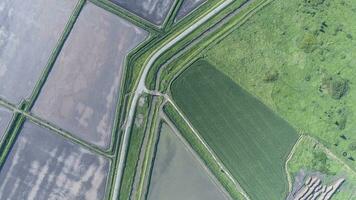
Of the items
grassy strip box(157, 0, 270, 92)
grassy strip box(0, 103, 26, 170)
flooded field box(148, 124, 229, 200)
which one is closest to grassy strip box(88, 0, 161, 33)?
grassy strip box(157, 0, 270, 92)

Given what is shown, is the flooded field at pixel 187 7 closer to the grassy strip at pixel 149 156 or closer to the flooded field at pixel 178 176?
the grassy strip at pixel 149 156

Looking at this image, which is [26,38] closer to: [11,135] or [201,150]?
[11,135]

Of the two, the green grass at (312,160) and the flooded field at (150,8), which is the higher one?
the flooded field at (150,8)

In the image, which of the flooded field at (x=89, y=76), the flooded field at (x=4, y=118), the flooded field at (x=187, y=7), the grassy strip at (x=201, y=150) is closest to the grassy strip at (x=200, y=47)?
the grassy strip at (x=201, y=150)

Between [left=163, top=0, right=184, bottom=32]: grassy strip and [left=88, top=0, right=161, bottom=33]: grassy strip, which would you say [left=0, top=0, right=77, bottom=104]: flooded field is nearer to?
[left=88, top=0, right=161, bottom=33]: grassy strip

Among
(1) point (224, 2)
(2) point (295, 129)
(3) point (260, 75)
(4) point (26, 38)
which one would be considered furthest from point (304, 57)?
(4) point (26, 38)

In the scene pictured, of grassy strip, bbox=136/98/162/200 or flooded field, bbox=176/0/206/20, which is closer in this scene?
grassy strip, bbox=136/98/162/200

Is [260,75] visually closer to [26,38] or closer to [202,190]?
[202,190]
